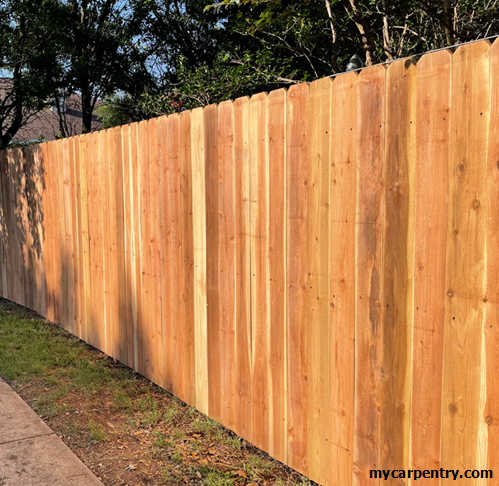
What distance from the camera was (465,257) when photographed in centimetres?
208

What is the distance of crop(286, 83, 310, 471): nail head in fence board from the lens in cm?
277

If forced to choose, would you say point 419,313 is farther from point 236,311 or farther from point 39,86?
point 39,86

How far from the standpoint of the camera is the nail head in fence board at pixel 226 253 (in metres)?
3.31

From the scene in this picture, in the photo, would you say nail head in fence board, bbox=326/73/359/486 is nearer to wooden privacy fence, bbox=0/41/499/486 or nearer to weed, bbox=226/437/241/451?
wooden privacy fence, bbox=0/41/499/486

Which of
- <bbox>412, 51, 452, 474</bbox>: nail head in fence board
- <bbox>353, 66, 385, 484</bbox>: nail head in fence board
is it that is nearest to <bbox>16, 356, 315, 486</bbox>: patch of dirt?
<bbox>353, 66, 385, 484</bbox>: nail head in fence board

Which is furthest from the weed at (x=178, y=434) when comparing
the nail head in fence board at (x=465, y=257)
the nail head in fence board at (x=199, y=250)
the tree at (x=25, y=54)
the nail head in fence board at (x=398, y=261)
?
the tree at (x=25, y=54)

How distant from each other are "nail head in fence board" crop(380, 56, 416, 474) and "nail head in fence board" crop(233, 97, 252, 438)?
102 centimetres

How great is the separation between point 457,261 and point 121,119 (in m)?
16.5

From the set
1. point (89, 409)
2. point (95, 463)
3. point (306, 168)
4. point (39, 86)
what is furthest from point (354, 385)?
point (39, 86)

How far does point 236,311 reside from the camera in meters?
3.34

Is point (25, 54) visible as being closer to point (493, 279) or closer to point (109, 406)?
point (109, 406)

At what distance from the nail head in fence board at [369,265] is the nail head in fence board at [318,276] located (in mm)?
211

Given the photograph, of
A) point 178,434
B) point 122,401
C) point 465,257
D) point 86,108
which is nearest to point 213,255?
point 178,434

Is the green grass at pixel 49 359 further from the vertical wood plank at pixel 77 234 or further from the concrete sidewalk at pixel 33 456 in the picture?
the concrete sidewalk at pixel 33 456
